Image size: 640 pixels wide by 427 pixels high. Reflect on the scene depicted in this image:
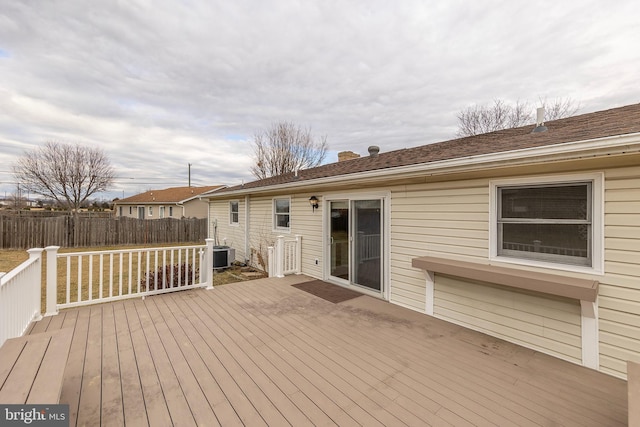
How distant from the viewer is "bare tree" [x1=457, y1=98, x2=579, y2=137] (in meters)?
12.6

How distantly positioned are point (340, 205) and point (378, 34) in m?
4.66

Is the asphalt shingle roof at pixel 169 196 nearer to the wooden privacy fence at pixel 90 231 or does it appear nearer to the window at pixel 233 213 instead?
the wooden privacy fence at pixel 90 231

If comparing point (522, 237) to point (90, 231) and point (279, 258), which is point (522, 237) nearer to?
point (279, 258)

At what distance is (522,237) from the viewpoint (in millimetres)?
3340

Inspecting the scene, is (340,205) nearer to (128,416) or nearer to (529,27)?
(128,416)

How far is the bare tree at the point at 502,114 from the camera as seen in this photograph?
41.2 ft

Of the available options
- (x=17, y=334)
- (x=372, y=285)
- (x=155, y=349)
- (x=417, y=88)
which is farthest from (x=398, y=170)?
(x=417, y=88)

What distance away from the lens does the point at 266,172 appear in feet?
60.5

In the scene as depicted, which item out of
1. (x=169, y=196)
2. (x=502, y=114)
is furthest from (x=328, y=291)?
(x=169, y=196)

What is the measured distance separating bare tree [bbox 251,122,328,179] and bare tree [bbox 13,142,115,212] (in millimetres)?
11996

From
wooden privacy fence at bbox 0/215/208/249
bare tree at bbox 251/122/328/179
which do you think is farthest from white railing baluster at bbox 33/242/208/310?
bare tree at bbox 251/122/328/179

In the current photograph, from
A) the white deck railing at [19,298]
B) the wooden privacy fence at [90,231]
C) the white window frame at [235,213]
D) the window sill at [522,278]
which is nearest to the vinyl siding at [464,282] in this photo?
the window sill at [522,278]

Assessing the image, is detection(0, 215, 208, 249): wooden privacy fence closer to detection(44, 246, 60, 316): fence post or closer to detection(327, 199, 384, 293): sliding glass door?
detection(44, 246, 60, 316): fence post

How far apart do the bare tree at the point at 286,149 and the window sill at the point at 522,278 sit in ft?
48.2
